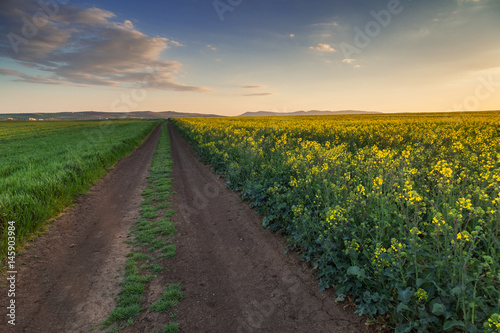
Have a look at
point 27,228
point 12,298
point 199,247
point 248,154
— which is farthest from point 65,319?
point 248,154

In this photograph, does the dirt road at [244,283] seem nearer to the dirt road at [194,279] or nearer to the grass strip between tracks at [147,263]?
the dirt road at [194,279]

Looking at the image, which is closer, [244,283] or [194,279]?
[244,283]

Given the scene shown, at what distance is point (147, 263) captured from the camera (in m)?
5.43

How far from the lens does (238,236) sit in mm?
6590

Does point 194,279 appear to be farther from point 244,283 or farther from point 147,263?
point 147,263

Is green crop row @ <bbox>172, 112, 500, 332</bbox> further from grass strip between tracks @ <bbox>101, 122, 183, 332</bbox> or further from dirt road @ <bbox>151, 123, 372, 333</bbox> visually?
grass strip between tracks @ <bbox>101, 122, 183, 332</bbox>

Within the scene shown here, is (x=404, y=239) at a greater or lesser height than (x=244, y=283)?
greater

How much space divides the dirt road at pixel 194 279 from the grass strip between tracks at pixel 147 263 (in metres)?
0.15

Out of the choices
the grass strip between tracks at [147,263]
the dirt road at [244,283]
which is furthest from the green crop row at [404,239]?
the grass strip between tracks at [147,263]

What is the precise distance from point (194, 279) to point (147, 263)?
126cm

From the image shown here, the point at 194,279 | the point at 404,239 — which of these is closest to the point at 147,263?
the point at 194,279

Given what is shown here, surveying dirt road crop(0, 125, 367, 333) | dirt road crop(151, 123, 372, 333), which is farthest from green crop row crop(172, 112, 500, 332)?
dirt road crop(0, 125, 367, 333)

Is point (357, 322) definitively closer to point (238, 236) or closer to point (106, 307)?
point (238, 236)

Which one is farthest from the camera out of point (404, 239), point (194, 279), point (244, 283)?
point (194, 279)
